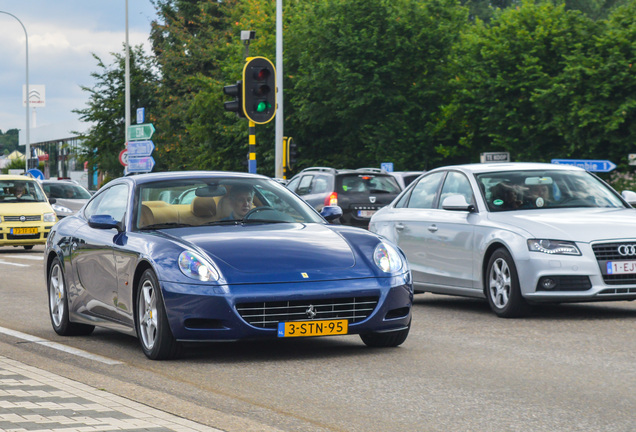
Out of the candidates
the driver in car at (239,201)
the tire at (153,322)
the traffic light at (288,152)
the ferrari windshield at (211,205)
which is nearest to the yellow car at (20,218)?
the traffic light at (288,152)

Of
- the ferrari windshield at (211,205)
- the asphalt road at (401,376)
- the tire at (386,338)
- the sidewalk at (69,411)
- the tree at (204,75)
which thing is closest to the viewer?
the sidewalk at (69,411)

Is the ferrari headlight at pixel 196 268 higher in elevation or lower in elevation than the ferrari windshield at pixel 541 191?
lower

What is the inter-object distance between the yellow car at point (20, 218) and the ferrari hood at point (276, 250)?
17932 millimetres

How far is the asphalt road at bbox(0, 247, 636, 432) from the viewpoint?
246 inches

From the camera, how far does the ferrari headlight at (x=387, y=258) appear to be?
868cm

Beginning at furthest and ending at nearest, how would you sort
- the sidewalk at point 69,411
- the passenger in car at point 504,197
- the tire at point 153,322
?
the passenger in car at point 504,197
the tire at point 153,322
the sidewalk at point 69,411

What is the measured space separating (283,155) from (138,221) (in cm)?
2829

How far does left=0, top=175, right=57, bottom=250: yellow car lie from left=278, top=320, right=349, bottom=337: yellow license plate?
18.6 metres

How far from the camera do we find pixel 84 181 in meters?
104

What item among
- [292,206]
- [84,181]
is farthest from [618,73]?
[84,181]

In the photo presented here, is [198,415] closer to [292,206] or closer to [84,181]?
[292,206]

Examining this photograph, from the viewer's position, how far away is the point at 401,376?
773 centimetres

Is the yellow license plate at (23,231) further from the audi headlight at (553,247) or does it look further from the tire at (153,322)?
the tire at (153,322)

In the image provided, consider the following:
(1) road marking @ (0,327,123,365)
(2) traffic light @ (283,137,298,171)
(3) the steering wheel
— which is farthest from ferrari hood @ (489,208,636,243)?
(2) traffic light @ (283,137,298,171)
